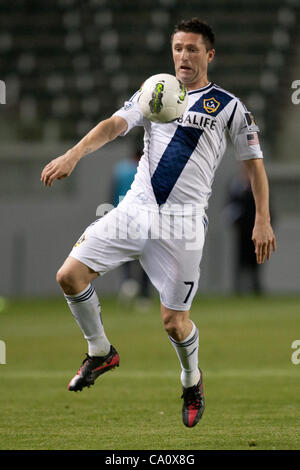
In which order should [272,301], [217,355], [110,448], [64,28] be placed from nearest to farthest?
[110,448] → [217,355] → [272,301] → [64,28]

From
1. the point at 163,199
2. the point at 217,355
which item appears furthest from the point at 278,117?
the point at 163,199

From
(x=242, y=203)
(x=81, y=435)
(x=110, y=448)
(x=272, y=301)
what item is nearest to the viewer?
(x=110, y=448)

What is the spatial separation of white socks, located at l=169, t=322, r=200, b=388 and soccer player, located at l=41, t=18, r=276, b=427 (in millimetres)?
123

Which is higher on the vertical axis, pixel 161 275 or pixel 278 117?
pixel 161 275

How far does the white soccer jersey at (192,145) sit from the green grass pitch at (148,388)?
1435 mm

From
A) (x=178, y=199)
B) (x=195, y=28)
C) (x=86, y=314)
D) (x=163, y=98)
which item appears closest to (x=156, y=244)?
(x=178, y=199)

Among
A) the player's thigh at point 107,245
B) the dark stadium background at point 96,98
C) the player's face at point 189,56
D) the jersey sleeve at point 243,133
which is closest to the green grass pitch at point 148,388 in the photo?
the player's thigh at point 107,245

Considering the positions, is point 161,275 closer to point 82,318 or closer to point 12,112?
point 82,318

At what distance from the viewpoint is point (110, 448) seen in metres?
5.16

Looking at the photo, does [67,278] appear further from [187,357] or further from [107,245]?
[187,357]

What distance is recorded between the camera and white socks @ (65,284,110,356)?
→ 19.0 feet

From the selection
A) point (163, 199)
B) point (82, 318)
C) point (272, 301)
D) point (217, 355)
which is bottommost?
point (272, 301)

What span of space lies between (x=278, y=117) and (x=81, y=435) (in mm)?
15503

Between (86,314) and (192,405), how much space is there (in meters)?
0.87
